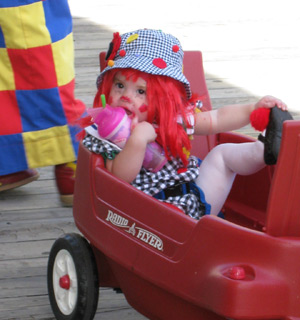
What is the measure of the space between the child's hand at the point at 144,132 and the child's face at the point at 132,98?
0.03 meters

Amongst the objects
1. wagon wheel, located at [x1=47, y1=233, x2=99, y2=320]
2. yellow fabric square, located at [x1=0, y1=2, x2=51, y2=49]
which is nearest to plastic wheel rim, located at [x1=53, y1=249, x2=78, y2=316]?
wagon wheel, located at [x1=47, y1=233, x2=99, y2=320]

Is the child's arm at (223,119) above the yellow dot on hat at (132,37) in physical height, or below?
below

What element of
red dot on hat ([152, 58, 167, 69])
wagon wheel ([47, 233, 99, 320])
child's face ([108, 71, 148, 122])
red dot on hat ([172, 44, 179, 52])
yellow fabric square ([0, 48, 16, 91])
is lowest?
wagon wheel ([47, 233, 99, 320])

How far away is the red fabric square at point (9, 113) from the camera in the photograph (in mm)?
2416

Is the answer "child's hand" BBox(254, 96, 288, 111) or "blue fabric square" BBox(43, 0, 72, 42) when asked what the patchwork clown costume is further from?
"child's hand" BBox(254, 96, 288, 111)

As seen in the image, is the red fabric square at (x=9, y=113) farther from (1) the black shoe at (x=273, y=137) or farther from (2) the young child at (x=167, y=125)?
(1) the black shoe at (x=273, y=137)

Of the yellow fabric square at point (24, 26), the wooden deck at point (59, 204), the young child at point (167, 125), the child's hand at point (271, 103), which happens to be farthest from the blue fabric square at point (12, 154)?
the child's hand at point (271, 103)

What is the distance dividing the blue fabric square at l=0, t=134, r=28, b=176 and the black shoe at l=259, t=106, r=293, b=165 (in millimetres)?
1043

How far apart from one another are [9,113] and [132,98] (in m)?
0.72

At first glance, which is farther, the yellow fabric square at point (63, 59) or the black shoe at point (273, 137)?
the yellow fabric square at point (63, 59)

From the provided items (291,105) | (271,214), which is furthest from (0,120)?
(291,105)

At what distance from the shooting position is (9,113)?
2.42m

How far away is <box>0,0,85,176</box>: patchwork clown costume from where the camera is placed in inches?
91.7

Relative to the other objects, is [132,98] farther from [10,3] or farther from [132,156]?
[10,3]
